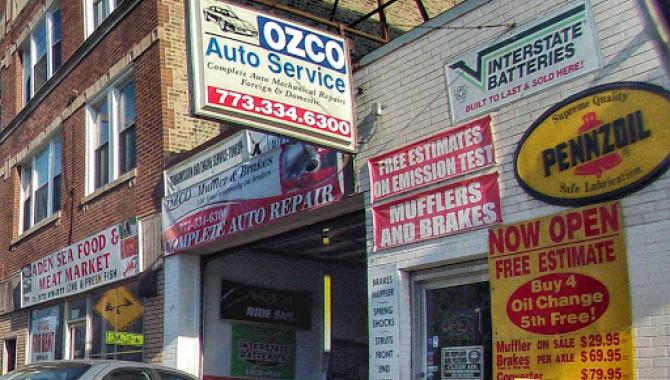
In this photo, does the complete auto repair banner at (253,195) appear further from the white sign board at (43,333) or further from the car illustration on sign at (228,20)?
the white sign board at (43,333)

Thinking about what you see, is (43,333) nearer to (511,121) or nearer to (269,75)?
(269,75)

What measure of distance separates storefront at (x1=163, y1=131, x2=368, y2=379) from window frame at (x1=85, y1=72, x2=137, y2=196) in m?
2.47

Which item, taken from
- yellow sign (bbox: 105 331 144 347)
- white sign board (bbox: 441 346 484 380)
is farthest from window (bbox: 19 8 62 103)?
white sign board (bbox: 441 346 484 380)

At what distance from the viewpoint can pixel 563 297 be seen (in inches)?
258

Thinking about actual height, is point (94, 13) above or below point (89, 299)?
above

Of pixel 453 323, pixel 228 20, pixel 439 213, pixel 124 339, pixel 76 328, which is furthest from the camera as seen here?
pixel 76 328

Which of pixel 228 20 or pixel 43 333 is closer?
pixel 228 20

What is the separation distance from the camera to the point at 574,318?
21.2 feet

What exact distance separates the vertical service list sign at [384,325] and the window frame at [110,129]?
6969mm

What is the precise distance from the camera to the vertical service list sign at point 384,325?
8.06 m

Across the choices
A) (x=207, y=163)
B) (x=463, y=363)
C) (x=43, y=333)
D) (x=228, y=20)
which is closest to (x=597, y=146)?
(x=463, y=363)

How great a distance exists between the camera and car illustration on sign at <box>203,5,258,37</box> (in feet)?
25.9

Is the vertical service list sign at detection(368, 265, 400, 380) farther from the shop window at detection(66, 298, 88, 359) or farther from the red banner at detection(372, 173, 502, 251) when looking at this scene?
the shop window at detection(66, 298, 88, 359)

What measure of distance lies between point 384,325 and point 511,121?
8.13 ft
